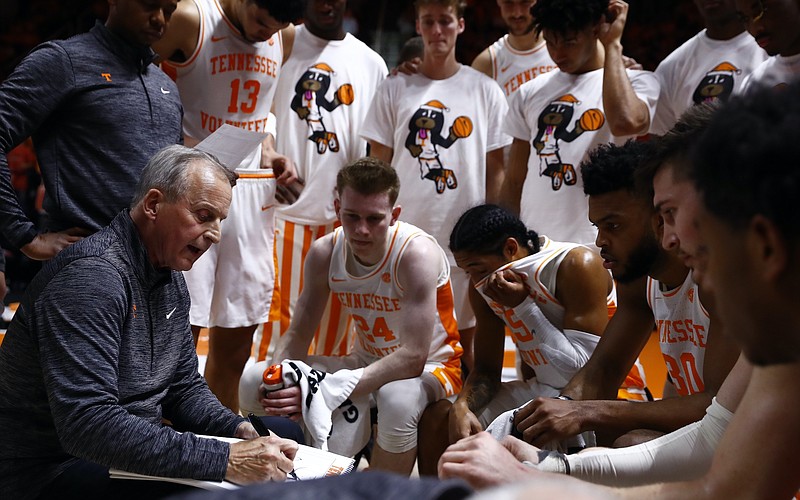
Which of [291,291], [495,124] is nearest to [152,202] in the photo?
[291,291]

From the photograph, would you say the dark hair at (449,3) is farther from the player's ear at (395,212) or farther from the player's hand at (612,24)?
the player's ear at (395,212)

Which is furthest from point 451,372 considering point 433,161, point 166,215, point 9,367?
point 9,367

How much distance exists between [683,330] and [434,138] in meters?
1.91

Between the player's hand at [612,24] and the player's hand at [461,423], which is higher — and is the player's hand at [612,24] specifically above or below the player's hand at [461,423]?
above

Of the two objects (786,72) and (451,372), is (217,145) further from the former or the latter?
(786,72)

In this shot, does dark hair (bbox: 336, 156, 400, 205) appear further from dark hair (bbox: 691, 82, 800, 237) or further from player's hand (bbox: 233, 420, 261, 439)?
dark hair (bbox: 691, 82, 800, 237)

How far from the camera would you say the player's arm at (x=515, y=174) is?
13.9 ft

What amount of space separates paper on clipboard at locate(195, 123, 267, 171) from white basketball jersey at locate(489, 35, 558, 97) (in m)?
2.12

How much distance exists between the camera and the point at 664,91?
4.08m

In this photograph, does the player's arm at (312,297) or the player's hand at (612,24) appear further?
the player's hand at (612,24)

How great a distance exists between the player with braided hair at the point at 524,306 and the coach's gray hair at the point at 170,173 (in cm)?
120

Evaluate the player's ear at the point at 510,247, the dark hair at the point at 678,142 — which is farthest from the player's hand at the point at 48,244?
the dark hair at the point at 678,142

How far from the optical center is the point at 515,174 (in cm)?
429

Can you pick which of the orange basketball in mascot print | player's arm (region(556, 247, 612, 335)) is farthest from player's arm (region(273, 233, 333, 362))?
the orange basketball in mascot print
